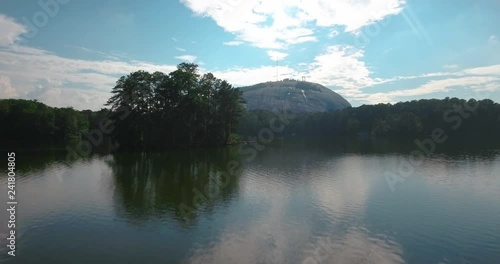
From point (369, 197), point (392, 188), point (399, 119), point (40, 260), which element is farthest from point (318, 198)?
point (399, 119)

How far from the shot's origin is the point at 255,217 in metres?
29.1

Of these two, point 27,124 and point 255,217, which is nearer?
point 255,217

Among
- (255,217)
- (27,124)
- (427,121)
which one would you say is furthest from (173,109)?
(427,121)

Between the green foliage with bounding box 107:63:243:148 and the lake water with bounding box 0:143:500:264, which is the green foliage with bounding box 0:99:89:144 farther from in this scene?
the lake water with bounding box 0:143:500:264

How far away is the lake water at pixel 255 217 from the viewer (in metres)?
21.1

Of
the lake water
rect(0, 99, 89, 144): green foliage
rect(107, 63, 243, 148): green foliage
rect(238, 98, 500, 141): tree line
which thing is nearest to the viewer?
the lake water

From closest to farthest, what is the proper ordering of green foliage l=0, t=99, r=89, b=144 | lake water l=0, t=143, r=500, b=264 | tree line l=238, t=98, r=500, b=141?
lake water l=0, t=143, r=500, b=264 < green foliage l=0, t=99, r=89, b=144 < tree line l=238, t=98, r=500, b=141

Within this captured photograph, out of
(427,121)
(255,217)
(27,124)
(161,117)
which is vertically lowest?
(255,217)

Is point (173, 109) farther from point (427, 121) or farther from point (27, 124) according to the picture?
point (427, 121)

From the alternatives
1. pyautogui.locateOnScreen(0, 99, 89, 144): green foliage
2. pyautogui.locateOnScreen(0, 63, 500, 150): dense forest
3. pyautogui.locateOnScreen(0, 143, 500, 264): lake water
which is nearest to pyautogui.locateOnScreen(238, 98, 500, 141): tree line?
pyautogui.locateOnScreen(0, 63, 500, 150): dense forest

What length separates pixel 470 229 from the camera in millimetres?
25516

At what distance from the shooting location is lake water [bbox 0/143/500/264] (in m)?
21.1

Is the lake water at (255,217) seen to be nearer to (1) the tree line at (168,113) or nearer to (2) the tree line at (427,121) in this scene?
(1) the tree line at (168,113)

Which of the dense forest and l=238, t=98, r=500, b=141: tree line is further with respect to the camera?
l=238, t=98, r=500, b=141: tree line
